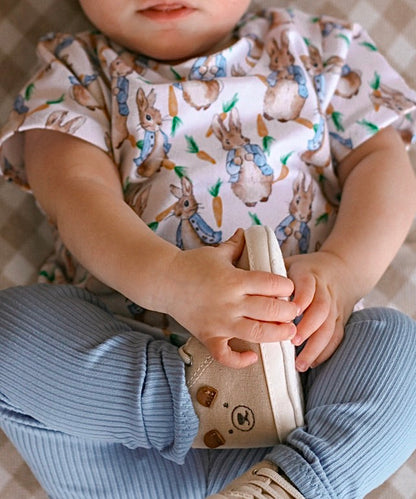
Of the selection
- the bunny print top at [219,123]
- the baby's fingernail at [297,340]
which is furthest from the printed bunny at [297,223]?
the baby's fingernail at [297,340]

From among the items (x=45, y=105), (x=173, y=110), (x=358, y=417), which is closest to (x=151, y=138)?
(x=173, y=110)

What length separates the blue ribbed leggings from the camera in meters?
0.90

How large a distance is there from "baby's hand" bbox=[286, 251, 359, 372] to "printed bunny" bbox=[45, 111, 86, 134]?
0.35 metres

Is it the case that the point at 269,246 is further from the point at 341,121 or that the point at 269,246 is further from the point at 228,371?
the point at 341,121

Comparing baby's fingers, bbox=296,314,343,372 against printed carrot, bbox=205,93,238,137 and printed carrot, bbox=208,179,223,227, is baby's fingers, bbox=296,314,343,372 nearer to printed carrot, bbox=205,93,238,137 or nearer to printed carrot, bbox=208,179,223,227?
printed carrot, bbox=208,179,223,227

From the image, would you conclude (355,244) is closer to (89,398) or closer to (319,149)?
(319,149)

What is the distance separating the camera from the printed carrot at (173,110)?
112cm

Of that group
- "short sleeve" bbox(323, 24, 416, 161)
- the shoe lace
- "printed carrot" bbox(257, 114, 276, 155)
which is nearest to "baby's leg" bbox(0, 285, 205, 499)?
the shoe lace

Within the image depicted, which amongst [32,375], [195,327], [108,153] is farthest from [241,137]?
[32,375]

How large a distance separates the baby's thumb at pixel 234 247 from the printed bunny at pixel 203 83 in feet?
0.87

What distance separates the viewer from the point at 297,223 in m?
1.13

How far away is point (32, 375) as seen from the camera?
955mm

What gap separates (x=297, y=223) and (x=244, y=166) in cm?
11

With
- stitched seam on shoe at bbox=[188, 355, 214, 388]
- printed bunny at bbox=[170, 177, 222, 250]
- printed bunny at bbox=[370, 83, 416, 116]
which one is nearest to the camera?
stitched seam on shoe at bbox=[188, 355, 214, 388]
